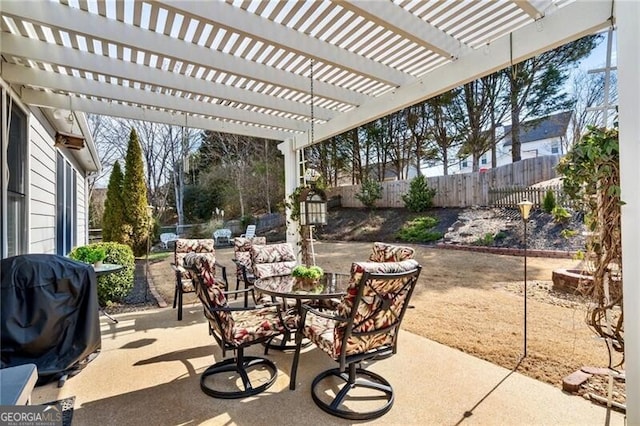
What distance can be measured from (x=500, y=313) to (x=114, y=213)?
9811 millimetres

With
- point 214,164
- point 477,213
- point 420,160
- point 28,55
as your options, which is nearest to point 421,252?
point 477,213

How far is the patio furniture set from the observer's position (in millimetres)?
2148

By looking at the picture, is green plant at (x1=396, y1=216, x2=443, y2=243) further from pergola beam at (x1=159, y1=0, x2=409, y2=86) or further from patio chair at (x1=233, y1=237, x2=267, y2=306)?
pergola beam at (x1=159, y1=0, x2=409, y2=86)

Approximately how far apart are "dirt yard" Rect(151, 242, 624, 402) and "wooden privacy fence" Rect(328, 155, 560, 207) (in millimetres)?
4246

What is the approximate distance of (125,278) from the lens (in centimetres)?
527

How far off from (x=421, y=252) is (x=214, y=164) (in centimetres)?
1122

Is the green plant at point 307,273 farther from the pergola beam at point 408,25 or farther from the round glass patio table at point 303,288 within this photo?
the pergola beam at point 408,25

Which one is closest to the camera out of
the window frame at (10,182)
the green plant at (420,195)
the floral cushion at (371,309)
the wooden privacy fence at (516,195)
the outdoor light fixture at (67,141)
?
the floral cushion at (371,309)

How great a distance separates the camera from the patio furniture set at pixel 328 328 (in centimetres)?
215

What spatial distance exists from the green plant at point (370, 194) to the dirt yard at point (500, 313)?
6.47 m

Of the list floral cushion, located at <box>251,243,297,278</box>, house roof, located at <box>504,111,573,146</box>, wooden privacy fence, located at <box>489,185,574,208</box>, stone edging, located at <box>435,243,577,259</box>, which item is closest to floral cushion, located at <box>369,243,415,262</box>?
floral cushion, located at <box>251,243,297,278</box>

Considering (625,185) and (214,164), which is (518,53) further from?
(214,164)

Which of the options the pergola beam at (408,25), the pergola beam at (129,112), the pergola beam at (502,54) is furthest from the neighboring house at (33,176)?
the pergola beam at (502,54)

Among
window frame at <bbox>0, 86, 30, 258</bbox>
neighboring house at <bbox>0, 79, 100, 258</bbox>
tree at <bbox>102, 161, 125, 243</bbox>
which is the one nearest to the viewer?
window frame at <bbox>0, 86, 30, 258</bbox>
